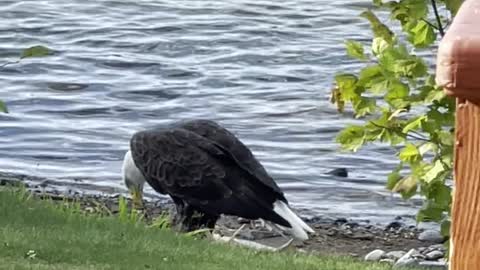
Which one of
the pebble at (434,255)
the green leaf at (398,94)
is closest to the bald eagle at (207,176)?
the pebble at (434,255)

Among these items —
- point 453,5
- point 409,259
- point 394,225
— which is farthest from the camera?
point 394,225

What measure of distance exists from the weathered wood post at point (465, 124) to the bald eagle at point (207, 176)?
6.54 meters

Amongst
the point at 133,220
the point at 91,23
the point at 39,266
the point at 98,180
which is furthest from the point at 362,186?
the point at 91,23

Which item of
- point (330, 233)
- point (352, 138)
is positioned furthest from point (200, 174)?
point (352, 138)

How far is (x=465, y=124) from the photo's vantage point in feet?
4.00

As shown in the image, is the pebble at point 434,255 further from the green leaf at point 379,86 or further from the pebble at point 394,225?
the green leaf at point 379,86

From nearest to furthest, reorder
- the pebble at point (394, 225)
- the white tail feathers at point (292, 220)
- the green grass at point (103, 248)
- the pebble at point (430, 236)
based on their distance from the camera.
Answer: the green grass at point (103, 248) → the white tail feathers at point (292, 220) → the pebble at point (430, 236) → the pebble at point (394, 225)

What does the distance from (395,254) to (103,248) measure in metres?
4.19

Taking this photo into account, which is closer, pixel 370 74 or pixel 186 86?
pixel 370 74

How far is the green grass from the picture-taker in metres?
5.02

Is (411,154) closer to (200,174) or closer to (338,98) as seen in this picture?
(338,98)

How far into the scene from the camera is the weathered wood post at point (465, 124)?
1.17 meters

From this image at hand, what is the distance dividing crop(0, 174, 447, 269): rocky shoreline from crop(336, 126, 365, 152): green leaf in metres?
4.04

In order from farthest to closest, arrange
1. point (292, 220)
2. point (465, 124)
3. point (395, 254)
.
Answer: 1. point (395, 254)
2. point (292, 220)
3. point (465, 124)
